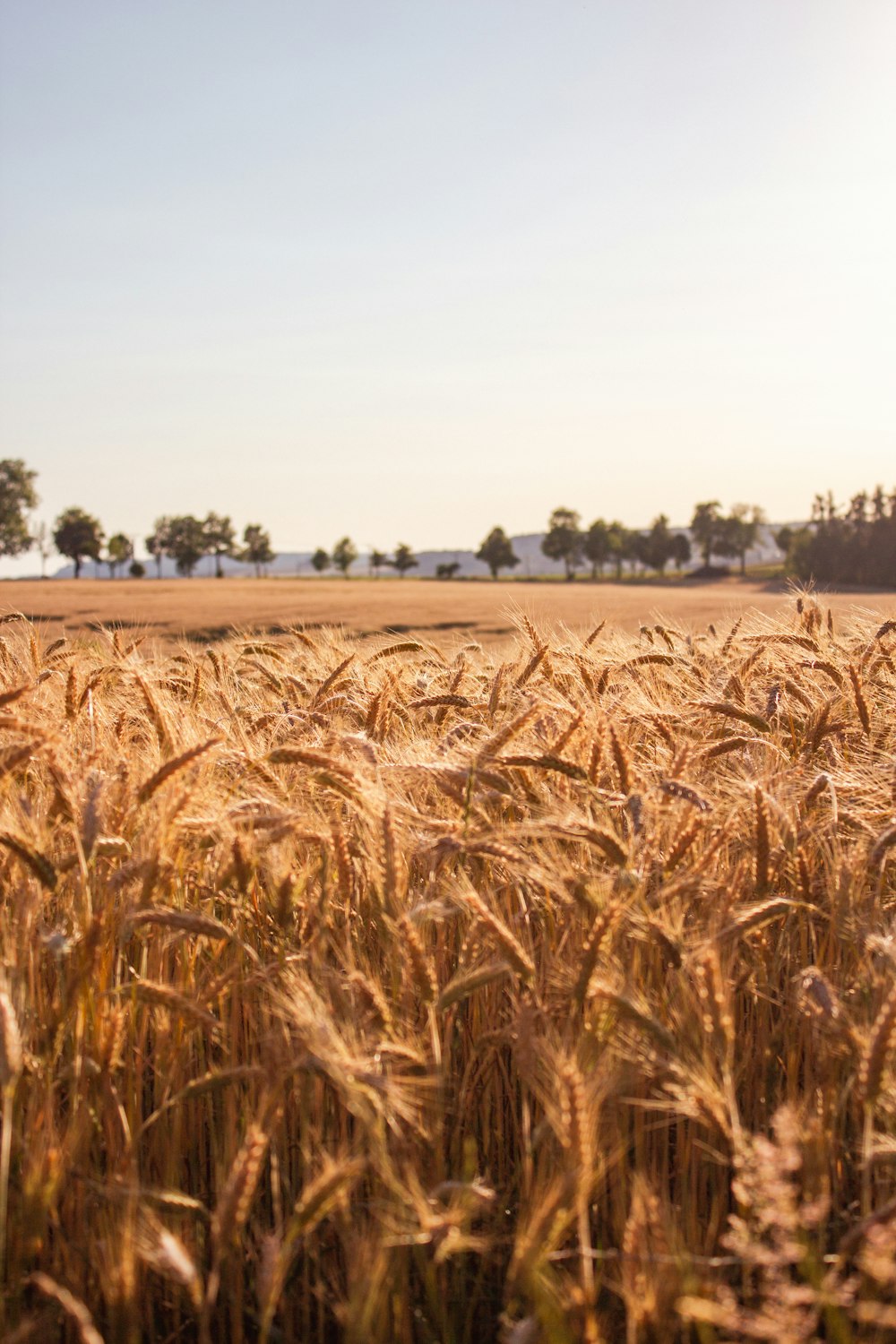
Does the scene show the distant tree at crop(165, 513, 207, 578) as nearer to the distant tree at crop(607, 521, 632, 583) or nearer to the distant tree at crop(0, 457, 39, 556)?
the distant tree at crop(0, 457, 39, 556)

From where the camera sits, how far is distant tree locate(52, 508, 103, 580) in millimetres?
102750

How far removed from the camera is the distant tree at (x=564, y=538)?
114 metres

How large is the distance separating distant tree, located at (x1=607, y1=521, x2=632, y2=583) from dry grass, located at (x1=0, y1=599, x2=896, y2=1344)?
112 meters

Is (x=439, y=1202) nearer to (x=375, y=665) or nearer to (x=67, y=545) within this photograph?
(x=375, y=665)

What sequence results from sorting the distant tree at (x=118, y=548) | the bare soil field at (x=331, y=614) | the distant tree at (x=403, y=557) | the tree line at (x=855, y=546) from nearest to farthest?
1. the bare soil field at (x=331, y=614)
2. the tree line at (x=855, y=546)
3. the distant tree at (x=118, y=548)
4. the distant tree at (x=403, y=557)

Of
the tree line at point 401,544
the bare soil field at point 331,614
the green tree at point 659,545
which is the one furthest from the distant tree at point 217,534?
the bare soil field at point 331,614

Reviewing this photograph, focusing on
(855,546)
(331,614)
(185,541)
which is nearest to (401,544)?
(185,541)

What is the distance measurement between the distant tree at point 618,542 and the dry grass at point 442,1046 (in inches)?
4398

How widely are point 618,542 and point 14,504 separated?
65.1 m

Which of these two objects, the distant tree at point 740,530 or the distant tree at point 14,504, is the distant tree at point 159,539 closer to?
the distant tree at point 14,504

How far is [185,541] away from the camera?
385 feet

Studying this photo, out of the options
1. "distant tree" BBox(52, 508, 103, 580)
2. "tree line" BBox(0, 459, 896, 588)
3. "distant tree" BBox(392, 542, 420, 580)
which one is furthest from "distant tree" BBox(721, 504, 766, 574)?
"distant tree" BBox(52, 508, 103, 580)

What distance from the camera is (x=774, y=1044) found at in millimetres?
2016

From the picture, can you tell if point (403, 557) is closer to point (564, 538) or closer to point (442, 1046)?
point (564, 538)
